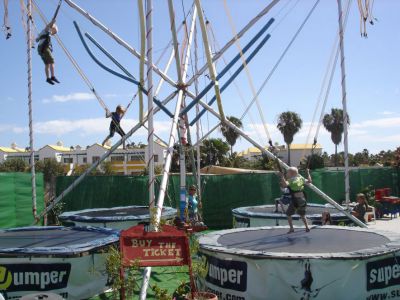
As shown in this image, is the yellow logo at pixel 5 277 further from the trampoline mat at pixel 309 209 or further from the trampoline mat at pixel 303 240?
the trampoline mat at pixel 309 209

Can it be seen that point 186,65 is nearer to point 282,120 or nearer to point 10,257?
point 10,257

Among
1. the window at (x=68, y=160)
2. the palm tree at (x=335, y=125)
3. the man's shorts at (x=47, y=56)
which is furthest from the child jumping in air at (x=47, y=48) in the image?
the window at (x=68, y=160)

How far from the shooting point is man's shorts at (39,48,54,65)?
20.6 feet

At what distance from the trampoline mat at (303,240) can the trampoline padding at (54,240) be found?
4.90 ft

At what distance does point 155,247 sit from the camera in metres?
3.94

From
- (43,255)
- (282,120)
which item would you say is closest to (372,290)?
(43,255)

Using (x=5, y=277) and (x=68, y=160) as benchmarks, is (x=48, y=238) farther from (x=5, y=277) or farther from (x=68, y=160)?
(x=68, y=160)

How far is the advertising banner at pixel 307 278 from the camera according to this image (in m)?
4.31

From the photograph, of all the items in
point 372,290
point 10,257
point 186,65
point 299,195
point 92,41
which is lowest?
point 372,290

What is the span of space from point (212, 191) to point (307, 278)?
24.8 ft

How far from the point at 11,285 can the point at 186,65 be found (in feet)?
15.1

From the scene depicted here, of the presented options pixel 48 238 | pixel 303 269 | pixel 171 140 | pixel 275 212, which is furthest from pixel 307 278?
pixel 275 212

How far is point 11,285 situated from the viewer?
→ 15.5 ft

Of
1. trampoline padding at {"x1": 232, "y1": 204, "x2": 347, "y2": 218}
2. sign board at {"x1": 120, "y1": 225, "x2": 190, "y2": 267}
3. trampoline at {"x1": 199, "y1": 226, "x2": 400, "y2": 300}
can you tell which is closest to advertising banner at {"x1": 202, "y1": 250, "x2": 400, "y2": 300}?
trampoline at {"x1": 199, "y1": 226, "x2": 400, "y2": 300}
